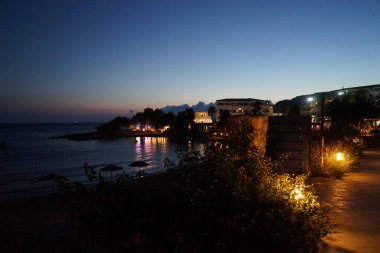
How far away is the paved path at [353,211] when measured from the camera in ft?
14.2

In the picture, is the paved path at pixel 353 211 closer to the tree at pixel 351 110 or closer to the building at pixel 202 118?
the tree at pixel 351 110

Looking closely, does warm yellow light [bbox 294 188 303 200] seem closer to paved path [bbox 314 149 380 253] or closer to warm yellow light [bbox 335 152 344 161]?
paved path [bbox 314 149 380 253]

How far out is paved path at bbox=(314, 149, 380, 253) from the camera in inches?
171

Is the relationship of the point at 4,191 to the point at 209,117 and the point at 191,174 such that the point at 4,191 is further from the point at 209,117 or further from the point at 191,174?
the point at 209,117

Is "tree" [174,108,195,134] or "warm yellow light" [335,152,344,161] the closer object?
"warm yellow light" [335,152,344,161]

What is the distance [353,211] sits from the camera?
19.8 ft

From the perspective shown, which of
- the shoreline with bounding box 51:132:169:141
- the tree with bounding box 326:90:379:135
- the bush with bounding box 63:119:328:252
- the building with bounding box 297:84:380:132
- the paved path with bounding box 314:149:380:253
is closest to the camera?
the bush with bounding box 63:119:328:252

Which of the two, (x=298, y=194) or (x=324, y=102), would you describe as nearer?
(x=298, y=194)

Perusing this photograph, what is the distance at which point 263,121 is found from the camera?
6.25 meters

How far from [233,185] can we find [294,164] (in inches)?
146

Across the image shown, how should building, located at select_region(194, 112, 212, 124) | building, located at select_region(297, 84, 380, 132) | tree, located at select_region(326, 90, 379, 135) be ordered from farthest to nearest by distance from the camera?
building, located at select_region(194, 112, 212, 124) < tree, located at select_region(326, 90, 379, 135) < building, located at select_region(297, 84, 380, 132)

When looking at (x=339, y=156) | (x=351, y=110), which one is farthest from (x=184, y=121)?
(x=339, y=156)

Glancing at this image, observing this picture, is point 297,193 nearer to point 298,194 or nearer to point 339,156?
point 298,194

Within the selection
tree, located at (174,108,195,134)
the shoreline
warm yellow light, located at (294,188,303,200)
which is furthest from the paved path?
tree, located at (174,108,195,134)
